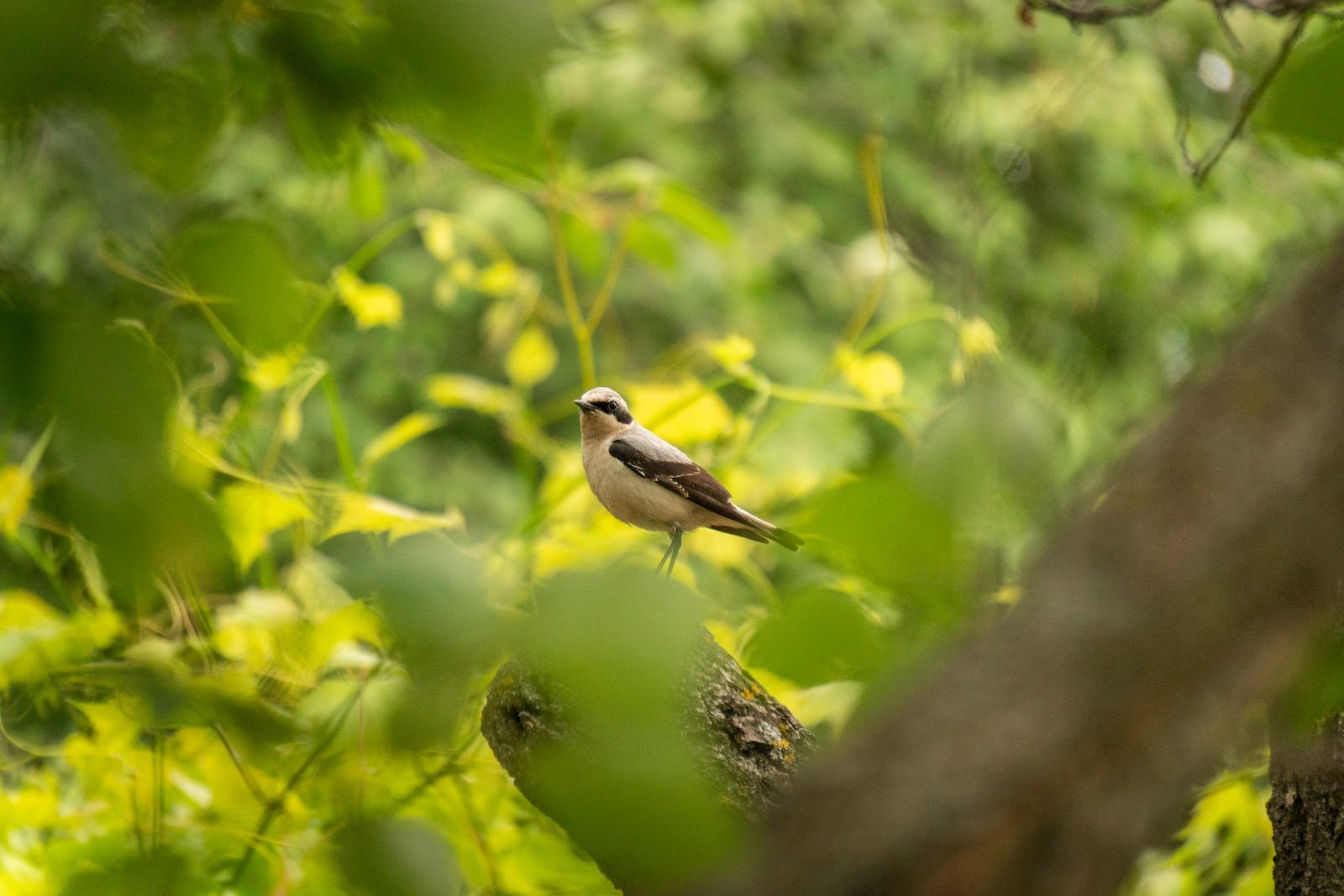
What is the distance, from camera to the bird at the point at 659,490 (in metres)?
2.52

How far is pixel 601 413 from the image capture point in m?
2.69

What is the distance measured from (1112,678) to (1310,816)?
147 cm

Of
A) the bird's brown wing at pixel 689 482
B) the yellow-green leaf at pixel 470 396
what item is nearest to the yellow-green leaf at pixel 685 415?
the bird's brown wing at pixel 689 482

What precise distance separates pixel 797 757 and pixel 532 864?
50cm

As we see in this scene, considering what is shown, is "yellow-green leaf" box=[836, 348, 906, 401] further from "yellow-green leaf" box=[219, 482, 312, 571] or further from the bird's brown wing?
"yellow-green leaf" box=[219, 482, 312, 571]

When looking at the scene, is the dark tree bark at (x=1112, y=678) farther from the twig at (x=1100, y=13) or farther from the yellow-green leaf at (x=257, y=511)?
the yellow-green leaf at (x=257, y=511)

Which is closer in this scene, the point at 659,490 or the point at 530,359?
the point at 659,490

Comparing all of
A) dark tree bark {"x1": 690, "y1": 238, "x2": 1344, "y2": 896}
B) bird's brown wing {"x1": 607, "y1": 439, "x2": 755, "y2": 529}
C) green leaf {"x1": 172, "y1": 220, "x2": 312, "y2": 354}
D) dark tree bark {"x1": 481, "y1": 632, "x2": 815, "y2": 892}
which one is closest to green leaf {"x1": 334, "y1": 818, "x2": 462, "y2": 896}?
dark tree bark {"x1": 690, "y1": 238, "x2": 1344, "y2": 896}

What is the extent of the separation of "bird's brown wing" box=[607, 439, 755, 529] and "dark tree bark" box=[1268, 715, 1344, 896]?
1.16m

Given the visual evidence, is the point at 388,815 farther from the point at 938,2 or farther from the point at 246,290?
the point at 938,2

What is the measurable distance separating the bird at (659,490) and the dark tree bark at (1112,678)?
1.93 m

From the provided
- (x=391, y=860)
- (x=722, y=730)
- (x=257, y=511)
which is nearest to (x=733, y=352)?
(x=257, y=511)

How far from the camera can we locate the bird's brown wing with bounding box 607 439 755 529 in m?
2.52

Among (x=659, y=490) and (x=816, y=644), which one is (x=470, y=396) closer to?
(x=659, y=490)
